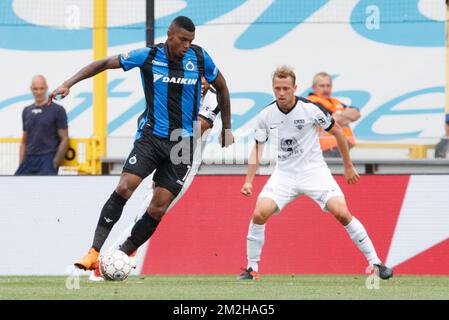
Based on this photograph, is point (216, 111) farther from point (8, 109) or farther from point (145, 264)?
point (8, 109)

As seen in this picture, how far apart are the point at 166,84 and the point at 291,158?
206 centimetres

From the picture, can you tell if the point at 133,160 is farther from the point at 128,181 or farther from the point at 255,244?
the point at 255,244

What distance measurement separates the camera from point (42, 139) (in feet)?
42.7

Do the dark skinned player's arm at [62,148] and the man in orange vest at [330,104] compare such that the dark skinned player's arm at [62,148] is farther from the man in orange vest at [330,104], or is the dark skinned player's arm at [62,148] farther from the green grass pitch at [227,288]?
the man in orange vest at [330,104]

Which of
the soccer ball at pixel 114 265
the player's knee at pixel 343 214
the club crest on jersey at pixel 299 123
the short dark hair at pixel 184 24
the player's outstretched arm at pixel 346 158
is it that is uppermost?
the short dark hair at pixel 184 24

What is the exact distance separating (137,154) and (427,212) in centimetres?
397

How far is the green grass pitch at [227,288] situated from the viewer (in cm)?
847

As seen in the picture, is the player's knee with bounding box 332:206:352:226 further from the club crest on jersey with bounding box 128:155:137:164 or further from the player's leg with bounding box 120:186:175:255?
the club crest on jersey with bounding box 128:155:137:164

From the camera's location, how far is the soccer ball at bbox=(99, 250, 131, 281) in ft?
29.6

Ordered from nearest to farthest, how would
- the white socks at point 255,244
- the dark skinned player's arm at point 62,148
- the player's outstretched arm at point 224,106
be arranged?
the player's outstretched arm at point 224,106 < the white socks at point 255,244 < the dark skinned player's arm at point 62,148

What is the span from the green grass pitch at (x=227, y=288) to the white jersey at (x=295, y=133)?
1117 mm

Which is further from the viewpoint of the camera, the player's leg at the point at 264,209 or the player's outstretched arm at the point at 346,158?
the player's leg at the point at 264,209

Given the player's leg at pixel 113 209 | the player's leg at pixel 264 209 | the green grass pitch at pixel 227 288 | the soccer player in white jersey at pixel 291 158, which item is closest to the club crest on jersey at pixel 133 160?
the player's leg at pixel 113 209

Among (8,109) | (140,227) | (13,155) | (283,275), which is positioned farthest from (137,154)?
(8,109)
